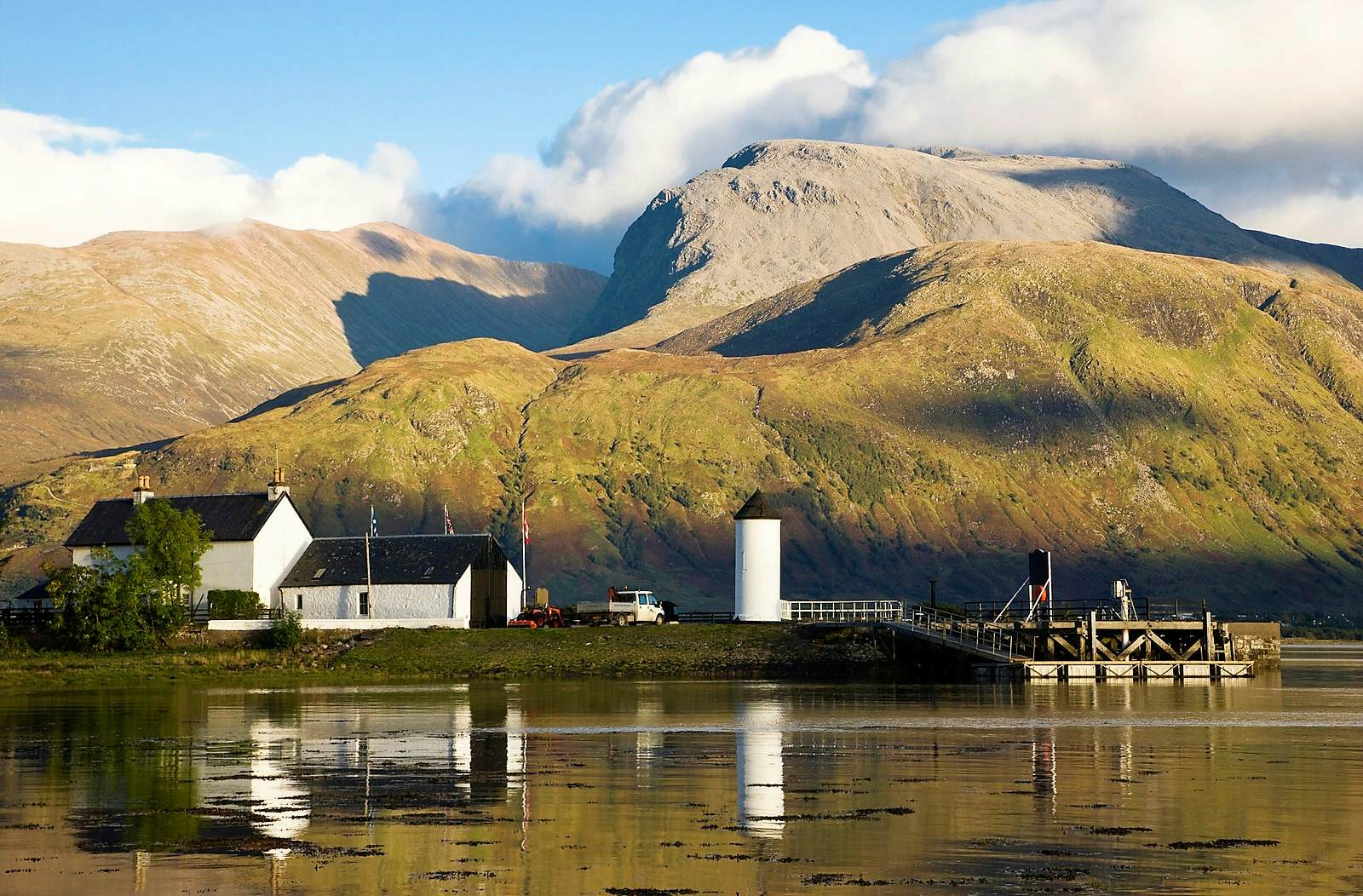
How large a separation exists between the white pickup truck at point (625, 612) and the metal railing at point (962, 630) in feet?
47.8

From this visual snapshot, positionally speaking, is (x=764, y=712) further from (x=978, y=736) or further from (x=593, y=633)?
(x=593, y=633)

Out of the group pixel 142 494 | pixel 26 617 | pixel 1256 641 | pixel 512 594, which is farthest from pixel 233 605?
pixel 1256 641

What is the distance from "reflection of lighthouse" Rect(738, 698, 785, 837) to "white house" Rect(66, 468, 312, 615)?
47059 mm

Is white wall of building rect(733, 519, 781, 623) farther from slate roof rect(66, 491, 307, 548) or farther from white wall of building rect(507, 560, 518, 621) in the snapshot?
slate roof rect(66, 491, 307, 548)

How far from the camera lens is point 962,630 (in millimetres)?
78000

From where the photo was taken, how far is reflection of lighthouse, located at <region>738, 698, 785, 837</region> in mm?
26625

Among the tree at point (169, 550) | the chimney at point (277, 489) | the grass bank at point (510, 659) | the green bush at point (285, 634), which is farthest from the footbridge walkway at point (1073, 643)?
the tree at point (169, 550)

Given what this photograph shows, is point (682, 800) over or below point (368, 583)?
below

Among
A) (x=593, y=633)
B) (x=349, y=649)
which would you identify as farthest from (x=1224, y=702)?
(x=349, y=649)

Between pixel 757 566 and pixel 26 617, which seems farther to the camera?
pixel 26 617

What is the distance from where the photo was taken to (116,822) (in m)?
26.9

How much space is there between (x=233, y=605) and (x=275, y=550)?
4617 mm

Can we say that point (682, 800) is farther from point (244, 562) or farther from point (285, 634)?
point (244, 562)

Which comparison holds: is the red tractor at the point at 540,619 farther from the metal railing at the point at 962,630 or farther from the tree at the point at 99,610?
the metal railing at the point at 962,630
